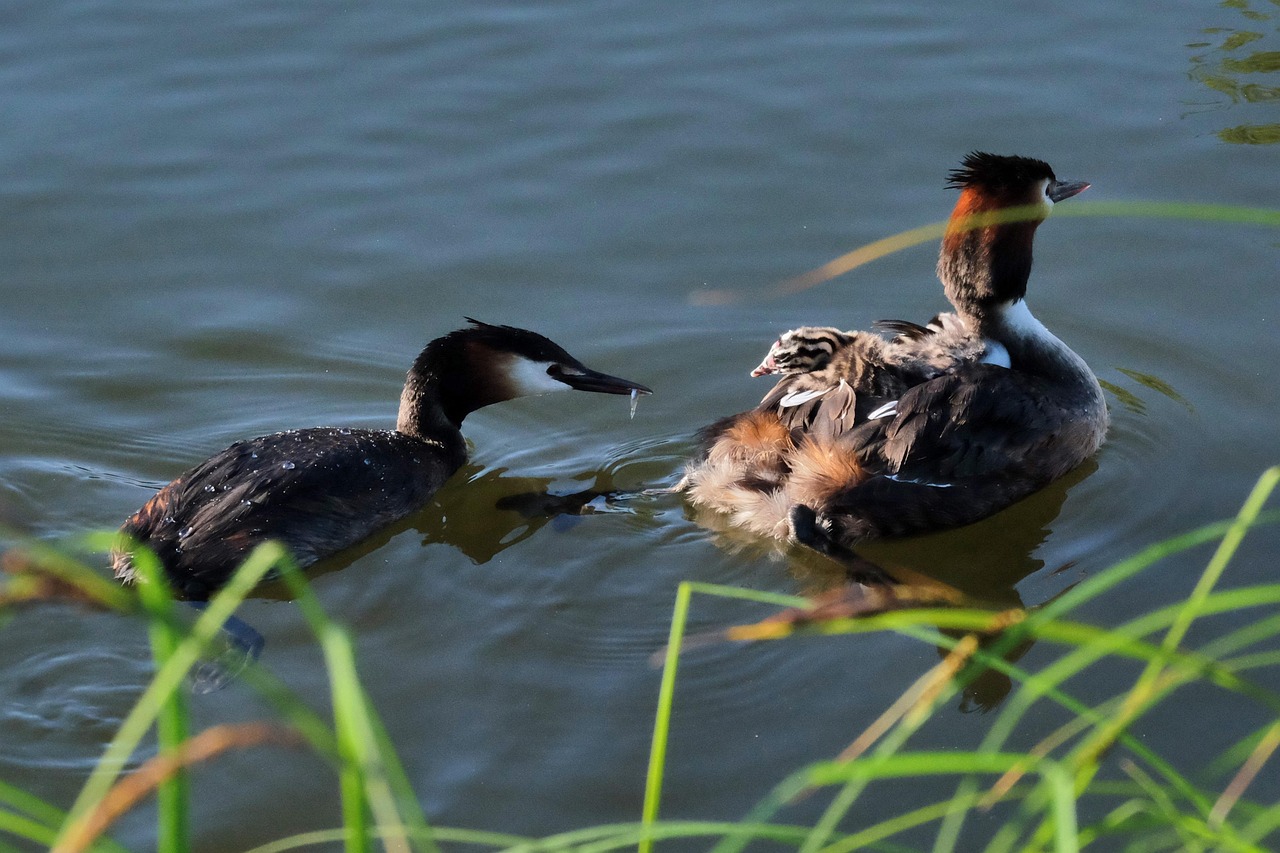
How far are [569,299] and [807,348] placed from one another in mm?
1685

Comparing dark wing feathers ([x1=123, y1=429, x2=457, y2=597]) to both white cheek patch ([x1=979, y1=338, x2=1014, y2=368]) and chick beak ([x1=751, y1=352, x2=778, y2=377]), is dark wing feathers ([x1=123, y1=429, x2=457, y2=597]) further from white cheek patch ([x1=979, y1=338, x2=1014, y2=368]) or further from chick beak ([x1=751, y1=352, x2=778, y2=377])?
white cheek patch ([x1=979, y1=338, x2=1014, y2=368])

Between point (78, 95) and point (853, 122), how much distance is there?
4008mm

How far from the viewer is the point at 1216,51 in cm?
718

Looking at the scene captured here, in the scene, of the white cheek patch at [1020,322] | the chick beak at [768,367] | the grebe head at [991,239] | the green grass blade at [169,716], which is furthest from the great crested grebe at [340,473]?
the green grass blade at [169,716]

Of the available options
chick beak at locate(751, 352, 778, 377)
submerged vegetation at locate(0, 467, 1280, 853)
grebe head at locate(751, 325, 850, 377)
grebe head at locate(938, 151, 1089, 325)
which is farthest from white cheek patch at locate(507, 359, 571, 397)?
submerged vegetation at locate(0, 467, 1280, 853)

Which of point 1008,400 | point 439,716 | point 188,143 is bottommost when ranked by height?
point 439,716

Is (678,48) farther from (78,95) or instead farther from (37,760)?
(37,760)

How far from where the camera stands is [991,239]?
4.96 metres

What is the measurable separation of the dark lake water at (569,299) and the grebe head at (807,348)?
2.15 ft

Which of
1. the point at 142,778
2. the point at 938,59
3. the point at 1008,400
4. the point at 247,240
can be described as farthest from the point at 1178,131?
the point at 142,778

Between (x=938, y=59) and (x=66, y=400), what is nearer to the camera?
(x=66, y=400)

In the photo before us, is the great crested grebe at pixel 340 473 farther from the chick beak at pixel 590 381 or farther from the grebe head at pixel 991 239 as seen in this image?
the grebe head at pixel 991 239

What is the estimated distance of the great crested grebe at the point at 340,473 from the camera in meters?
4.41

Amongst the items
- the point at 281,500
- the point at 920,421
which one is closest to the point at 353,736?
the point at 281,500
